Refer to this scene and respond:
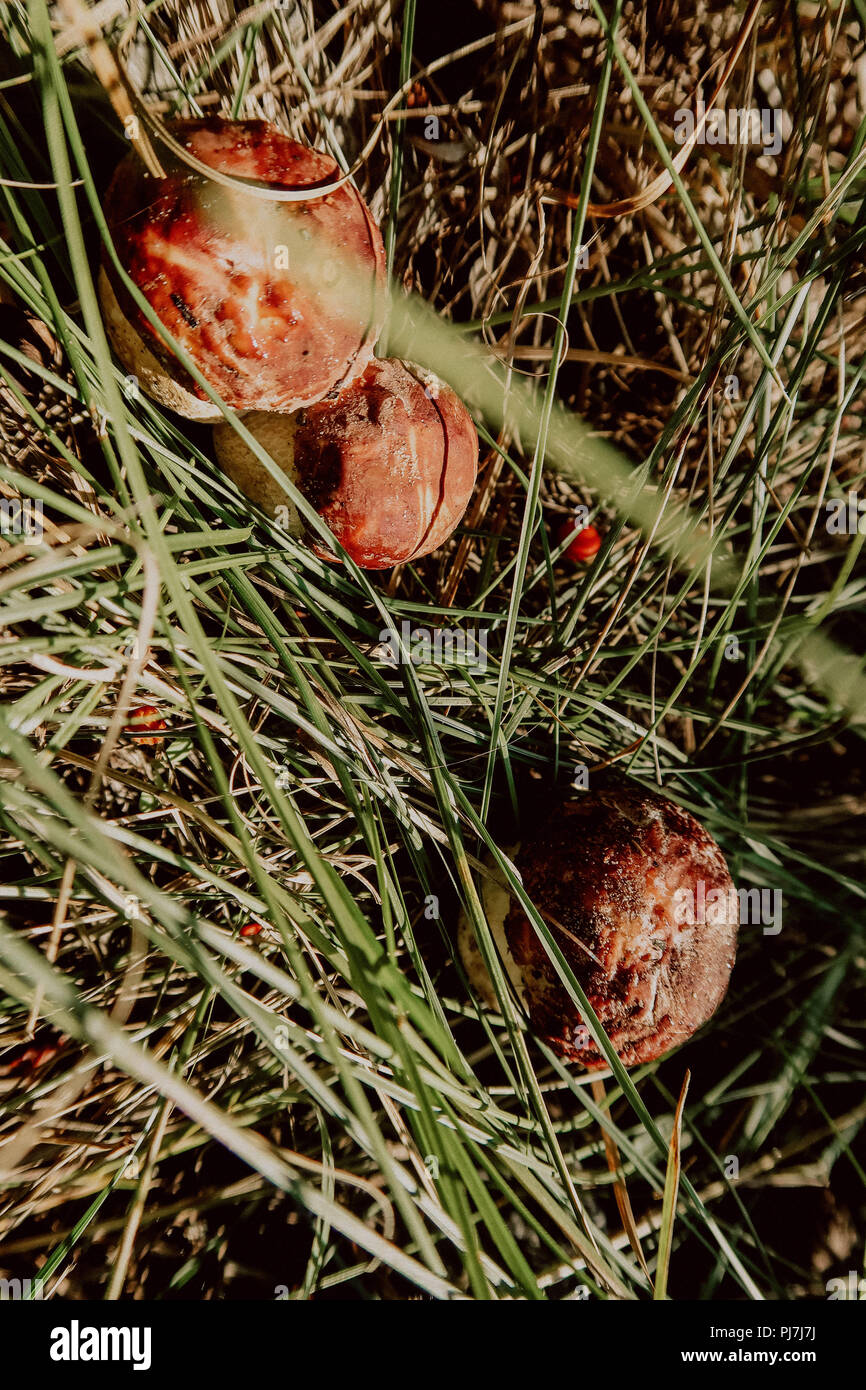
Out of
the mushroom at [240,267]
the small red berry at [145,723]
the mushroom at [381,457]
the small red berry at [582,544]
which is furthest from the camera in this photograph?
the small red berry at [582,544]

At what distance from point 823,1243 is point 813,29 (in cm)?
233

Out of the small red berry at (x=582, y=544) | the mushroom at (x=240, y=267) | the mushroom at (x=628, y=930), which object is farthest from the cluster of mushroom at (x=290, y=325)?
the mushroom at (x=628, y=930)

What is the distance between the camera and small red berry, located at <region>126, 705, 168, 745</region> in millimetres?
1301

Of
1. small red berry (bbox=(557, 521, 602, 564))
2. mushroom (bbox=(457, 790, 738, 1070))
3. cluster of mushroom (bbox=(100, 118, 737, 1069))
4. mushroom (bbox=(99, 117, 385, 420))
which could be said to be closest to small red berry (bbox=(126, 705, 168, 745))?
cluster of mushroom (bbox=(100, 118, 737, 1069))

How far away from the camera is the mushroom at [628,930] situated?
3.97 feet

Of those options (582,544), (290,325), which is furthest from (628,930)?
(290,325)

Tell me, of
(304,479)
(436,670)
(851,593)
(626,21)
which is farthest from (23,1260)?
(626,21)

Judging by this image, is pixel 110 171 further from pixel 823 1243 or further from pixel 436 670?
pixel 823 1243

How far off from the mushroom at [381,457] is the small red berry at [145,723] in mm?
409

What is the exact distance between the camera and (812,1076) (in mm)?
1658

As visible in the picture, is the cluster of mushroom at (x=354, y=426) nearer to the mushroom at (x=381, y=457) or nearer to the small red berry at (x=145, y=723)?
the mushroom at (x=381, y=457)

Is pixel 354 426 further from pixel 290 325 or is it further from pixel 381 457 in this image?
pixel 290 325

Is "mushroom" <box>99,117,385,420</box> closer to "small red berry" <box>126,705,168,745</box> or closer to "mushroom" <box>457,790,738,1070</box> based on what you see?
"small red berry" <box>126,705,168,745</box>

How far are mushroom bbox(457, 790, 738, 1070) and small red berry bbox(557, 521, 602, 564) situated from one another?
579 millimetres
